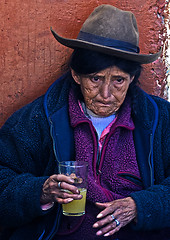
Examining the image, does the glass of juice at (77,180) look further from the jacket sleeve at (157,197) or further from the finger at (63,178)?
the jacket sleeve at (157,197)

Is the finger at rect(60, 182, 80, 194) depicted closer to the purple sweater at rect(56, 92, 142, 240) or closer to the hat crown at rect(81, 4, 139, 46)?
the purple sweater at rect(56, 92, 142, 240)

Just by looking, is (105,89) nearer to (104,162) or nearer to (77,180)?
(104,162)

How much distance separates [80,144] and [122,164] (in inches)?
12.9

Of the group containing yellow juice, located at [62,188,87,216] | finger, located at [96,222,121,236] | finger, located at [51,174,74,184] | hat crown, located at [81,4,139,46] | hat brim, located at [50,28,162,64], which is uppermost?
hat crown, located at [81,4,139,46]

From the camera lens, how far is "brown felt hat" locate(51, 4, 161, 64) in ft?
7.79

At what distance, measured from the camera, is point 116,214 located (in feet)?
7.07

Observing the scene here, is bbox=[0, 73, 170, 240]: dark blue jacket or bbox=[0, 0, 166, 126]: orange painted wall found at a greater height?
bbox=[0, 0, 166, 126]: orange painted wall

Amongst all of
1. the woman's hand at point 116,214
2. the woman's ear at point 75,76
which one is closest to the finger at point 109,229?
the woman's hand at point 116,214

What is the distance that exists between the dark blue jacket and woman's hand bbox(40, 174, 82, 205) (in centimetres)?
5

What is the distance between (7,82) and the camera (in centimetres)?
284

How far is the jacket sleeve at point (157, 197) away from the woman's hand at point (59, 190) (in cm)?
44

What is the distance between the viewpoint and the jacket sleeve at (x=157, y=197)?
2232 mm

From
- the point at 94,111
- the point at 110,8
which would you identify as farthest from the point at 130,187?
the point at 110,8

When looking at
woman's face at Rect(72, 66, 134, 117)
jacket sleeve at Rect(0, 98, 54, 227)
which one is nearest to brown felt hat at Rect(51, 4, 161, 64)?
woman's face at Rect(72, 66, 134, 117)
